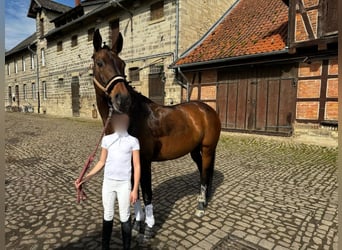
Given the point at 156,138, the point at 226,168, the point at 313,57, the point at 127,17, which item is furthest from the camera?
the point at 127,17

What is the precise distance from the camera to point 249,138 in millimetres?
9250

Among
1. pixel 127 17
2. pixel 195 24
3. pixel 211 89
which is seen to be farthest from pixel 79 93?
pixel 211 89

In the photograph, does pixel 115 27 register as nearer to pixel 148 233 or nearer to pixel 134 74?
pixel 134 74

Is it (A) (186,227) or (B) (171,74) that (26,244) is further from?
(B) (171,74)

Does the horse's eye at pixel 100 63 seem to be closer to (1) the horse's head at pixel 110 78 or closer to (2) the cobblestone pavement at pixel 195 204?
(1) the horse's head at pixel 110 78

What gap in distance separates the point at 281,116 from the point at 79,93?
53.0 ft

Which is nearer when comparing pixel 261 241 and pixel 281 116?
pixel 261 241

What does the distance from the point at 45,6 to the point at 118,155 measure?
91.5ft

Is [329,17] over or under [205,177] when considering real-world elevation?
over

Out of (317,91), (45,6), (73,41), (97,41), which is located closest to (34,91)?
(45,6)

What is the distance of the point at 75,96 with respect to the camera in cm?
1989

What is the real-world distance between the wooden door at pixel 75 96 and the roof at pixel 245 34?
1144cm

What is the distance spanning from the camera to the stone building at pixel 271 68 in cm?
743

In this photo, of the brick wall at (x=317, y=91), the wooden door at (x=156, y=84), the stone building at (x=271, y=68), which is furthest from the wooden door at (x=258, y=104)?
the wooden door at (x=156, y=84)
